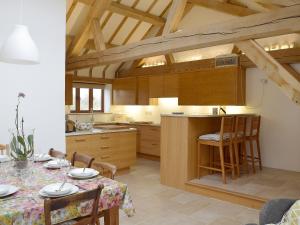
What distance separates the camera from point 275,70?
3.19 meters

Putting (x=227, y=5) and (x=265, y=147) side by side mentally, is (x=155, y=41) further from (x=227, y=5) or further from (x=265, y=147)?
(x=265, y=147)

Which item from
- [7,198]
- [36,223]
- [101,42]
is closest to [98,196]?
[36,223]

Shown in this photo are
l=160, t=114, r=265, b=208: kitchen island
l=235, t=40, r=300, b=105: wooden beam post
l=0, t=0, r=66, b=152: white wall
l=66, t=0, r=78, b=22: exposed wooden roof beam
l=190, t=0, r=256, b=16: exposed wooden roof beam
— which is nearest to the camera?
l=235, t=40, r=300, b=105: wooden beam post

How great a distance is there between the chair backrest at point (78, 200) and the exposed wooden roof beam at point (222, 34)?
8.41ft

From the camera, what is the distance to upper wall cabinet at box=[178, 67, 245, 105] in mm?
5699

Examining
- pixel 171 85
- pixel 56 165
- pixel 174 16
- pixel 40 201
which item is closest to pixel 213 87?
pixel 171 85

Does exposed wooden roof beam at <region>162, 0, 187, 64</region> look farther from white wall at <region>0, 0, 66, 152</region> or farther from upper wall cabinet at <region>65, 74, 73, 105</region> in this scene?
upper wall cabinet at <region>65, 74, 73, 105</region>

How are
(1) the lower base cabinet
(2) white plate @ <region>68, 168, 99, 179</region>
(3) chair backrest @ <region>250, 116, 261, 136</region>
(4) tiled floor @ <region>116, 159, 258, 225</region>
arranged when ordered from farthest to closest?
1. (3) chair backrest @ <region>250, 116, 261, 136</region>
2. (1) the lower base cabinet
3. (4) tiled floor @ <region>116, 159, 258, 225</region>
4. (2) white plate @ <region>68, 168, 99, 179</region>

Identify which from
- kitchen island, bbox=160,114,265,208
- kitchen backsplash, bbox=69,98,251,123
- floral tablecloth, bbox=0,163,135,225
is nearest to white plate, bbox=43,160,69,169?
floral tablecloth, bbox=0,163,135,225

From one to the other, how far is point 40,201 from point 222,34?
2853 millimetres

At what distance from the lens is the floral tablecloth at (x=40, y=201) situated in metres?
1.52

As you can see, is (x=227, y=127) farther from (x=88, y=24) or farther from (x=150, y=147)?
(x=88, y=24)

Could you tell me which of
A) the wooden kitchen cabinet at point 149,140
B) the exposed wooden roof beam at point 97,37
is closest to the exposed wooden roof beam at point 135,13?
the exposed wooden roof beam at point 97,37

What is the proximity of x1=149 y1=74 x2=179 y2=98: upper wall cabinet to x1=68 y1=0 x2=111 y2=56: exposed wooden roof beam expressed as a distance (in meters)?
2.09
